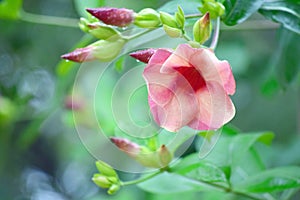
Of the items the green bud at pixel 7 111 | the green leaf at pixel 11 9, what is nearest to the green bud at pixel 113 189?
the green leaf at pixel 11 9

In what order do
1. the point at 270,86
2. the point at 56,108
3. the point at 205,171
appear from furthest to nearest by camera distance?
1. the point at 56,108
2. the point at 270,86
3. the point at 205,171

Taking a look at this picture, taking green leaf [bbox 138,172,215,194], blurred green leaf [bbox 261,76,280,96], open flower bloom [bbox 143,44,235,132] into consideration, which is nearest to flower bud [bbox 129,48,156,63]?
open flower bloom [bbox 143,44,235,132]

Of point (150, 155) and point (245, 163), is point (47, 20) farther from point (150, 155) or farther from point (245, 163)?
point (150, 155)

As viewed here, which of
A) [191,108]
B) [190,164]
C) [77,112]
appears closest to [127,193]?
[77,112]

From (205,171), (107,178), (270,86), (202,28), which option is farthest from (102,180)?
(270,86)

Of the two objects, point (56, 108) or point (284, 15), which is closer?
point (284, 15)
